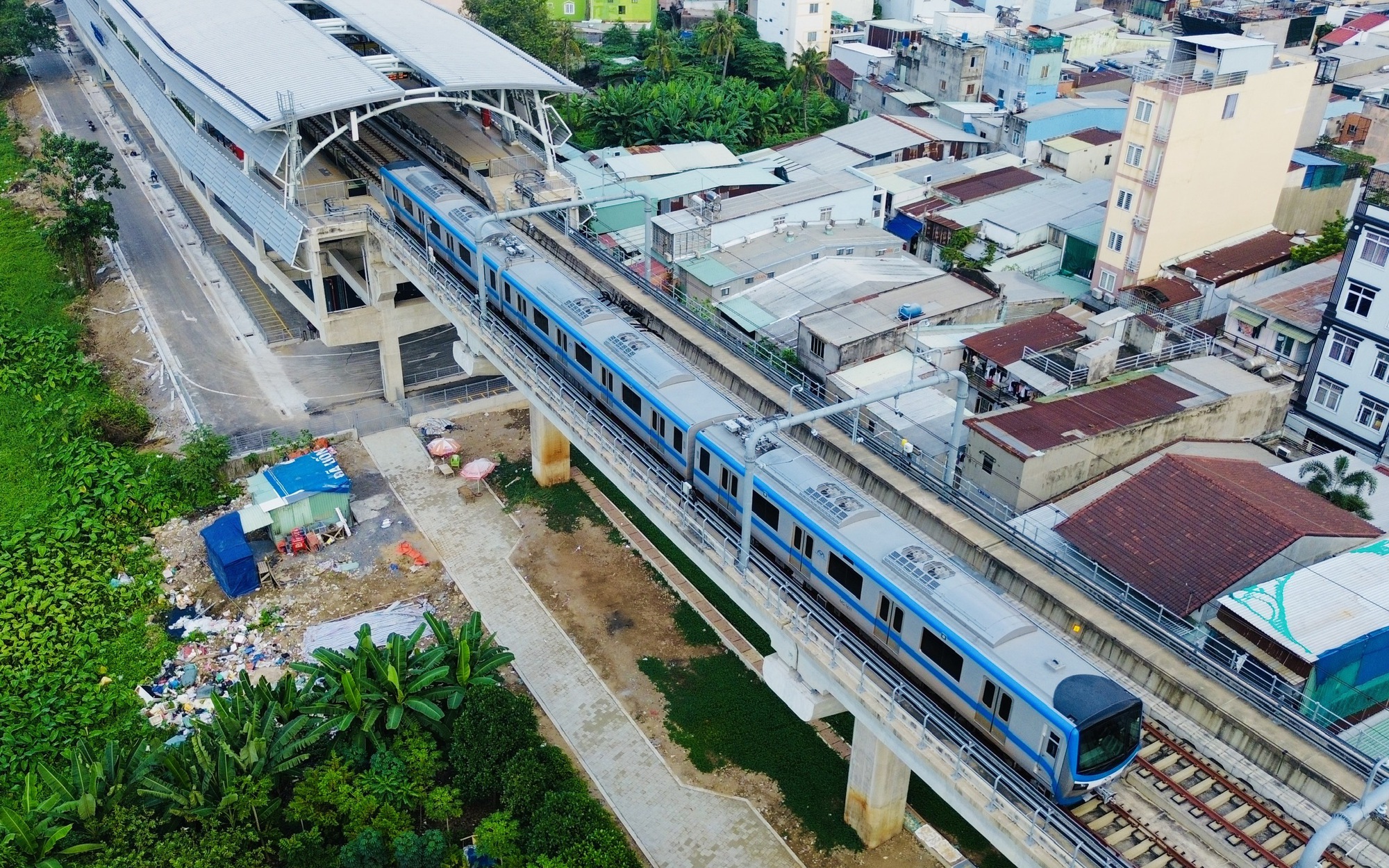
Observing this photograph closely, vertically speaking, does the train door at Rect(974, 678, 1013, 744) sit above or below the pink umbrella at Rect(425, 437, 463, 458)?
above

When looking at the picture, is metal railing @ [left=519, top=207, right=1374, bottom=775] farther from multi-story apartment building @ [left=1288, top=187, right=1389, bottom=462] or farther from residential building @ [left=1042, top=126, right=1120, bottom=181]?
residential building @ [left=1042, top=126, right=1120, bottom=181]

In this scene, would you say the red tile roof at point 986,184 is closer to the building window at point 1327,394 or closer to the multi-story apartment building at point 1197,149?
the multi-story apartment building at point 1197,149

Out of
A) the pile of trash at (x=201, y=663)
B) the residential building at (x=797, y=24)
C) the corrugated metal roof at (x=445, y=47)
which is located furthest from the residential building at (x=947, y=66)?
the pile of trash at (x=201, y=663)

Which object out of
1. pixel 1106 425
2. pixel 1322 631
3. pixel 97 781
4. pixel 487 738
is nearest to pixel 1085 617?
pixel 1322 631

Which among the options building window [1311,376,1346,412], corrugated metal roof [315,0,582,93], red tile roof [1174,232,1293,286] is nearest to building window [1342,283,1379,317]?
building window [1311,376,1346,412]

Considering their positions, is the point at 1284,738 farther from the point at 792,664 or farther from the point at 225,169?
the point at 225,169

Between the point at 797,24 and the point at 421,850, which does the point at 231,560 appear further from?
the point at 797,24

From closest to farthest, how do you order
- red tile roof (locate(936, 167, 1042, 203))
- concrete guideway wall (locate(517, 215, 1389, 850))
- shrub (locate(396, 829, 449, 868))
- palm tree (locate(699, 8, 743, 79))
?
1. concrete guideway wall (locate(517, 215, 1389, 850))
2. shrub (locate(396, 829, 449, 868))
3. red tile roof (locate(936, 167, 1042, 203))
4. palm tree (locate(699, 8, 743, 79))
